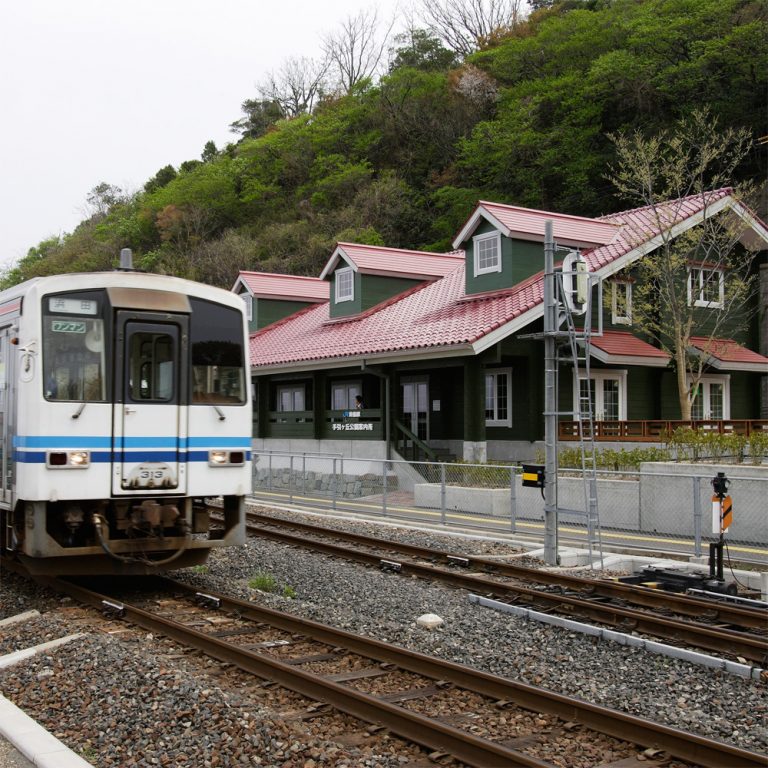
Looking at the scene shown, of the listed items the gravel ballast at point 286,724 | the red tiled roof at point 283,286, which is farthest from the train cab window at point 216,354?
the red tiled roof at point 283,286

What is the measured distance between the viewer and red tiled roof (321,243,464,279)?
28.9m

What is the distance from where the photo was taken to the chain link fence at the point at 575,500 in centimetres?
1388

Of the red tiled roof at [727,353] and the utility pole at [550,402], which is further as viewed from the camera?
the red tiled roof at [727,353]

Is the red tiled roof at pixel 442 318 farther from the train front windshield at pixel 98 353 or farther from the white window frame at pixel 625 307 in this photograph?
the train front windshield at pixel 98 353

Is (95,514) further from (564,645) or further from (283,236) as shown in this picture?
(283,236)

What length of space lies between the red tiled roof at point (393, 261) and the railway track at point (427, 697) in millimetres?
20465

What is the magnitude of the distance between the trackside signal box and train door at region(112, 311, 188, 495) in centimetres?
530

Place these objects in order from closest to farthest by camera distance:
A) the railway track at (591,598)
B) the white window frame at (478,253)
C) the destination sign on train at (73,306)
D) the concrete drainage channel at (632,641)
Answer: the concrete drainage channel at (632,641) → the railway track at (591,598) → the destination sign on train at (73,306) → the white window frame at (478,253)

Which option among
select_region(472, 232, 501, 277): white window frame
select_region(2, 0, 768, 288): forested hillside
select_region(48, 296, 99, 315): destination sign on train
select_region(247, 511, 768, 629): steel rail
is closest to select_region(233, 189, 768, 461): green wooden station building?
select_region(472, 232, 501, 277): white window frame

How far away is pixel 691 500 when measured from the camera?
14938 millimetres

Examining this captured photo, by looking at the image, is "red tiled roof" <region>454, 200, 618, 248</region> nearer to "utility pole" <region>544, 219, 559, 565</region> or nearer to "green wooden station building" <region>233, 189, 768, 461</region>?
"green wooden station building" <region>233, 189, 768, 461</region>

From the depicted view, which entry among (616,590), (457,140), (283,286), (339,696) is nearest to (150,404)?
(339,696)

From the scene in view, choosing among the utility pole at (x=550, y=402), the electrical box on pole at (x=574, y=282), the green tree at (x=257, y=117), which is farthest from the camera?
the green tree at (x=257, y=117)

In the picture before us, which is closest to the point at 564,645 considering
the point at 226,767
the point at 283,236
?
the point at 226,767
